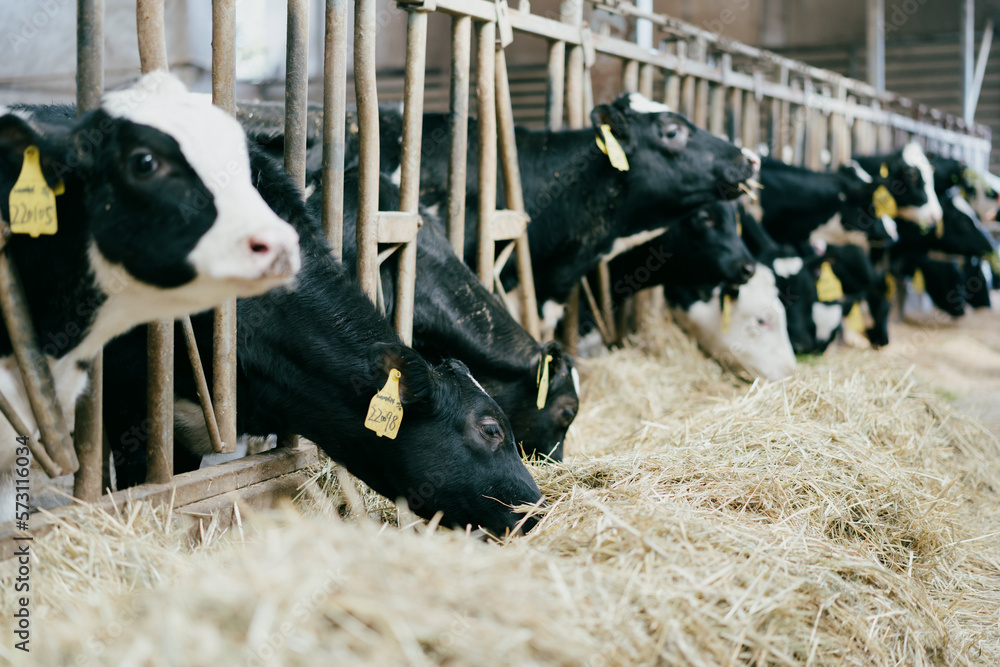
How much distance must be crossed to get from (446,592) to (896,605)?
159 cm

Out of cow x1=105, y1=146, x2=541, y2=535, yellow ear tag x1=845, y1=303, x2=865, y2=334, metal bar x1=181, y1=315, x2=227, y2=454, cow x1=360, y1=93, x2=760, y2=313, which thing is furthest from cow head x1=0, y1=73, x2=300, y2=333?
yellow ear tag x1=845, y1=303, x2=865, y2=334

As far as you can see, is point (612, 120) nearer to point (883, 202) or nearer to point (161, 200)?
point (161, 200)

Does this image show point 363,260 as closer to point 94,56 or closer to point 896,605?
point 94,56

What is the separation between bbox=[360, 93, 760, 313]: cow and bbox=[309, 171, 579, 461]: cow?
1331 millimetres

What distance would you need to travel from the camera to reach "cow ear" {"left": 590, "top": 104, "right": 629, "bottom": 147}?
535 cm

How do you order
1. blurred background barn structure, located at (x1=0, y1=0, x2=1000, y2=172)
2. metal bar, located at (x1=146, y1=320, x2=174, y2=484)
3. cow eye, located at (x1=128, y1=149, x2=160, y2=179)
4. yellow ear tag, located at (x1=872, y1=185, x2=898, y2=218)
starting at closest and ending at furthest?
1. cow eye, located at (x1=128, y1=149, x2=160, y2=179)
2. metal bar, located at (x1=146, y1=320, x2=174, y2=484)
3. yellow ear tag, located at (x1=872, y1=185, x2=898, y2=218)
4. blurred background barn structure, located at (x1=0, y1=0, x2=1000, y2=172)

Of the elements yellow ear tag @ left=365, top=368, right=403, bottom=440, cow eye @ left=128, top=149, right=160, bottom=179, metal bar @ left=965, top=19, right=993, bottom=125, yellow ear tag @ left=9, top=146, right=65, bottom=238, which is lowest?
yellow ear tag @ left=365, top=368, right=403, bottom=440

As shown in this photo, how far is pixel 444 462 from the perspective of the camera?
3.07m

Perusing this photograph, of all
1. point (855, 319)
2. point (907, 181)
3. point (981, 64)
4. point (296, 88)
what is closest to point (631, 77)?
point (296, 88)

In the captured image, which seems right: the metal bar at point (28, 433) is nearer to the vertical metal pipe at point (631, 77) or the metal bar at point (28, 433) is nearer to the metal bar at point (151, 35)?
the metal bar at point (151, 35)

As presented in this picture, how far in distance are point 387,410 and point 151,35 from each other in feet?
4.63

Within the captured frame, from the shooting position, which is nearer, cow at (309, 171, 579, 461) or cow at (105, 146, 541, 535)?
cow at (105, 146, 541, 535)

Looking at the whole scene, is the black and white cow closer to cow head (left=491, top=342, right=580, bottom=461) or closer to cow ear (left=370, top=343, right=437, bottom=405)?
cow ear (left=370, top=343, right=437, bottom=405)

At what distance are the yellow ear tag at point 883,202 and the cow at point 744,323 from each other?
2678mm
